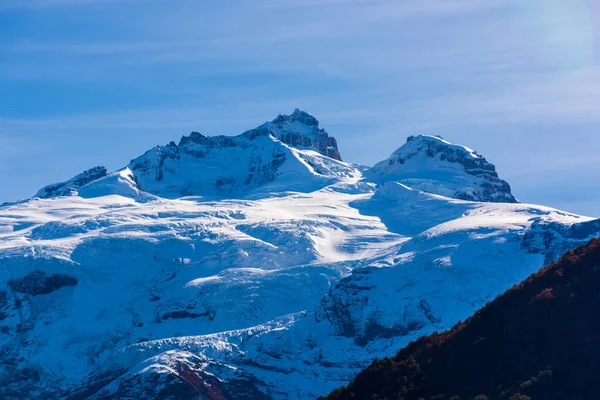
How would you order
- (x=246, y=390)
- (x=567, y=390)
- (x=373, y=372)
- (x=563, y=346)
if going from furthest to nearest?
1. (x=246, y=390)
2. (x=373, y=372)
3. (x=563, y=346)
4. (x=567, y=390)

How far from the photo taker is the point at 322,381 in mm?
192875

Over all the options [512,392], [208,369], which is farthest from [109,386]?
[512,392]

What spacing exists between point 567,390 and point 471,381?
656 centimetres

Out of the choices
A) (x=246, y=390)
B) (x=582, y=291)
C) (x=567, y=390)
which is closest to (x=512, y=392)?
(x=567, y=390)

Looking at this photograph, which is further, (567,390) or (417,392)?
(417,392)

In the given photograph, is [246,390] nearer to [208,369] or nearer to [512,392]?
[208,369]

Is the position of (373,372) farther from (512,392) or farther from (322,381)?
(322,381)

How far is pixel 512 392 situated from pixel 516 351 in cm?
480

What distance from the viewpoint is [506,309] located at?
71.9 metres

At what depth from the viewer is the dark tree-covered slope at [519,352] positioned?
62.8 meters

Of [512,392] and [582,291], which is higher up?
[582,291]

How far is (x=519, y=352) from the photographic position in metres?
66.9

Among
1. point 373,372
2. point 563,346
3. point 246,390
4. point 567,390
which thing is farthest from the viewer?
point 246,390

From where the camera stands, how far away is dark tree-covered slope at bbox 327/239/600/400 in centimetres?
6278
